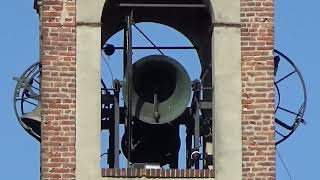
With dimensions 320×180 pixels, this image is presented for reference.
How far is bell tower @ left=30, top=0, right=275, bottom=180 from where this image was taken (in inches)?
1307

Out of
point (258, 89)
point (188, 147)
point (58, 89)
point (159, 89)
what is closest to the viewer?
point (58, 89)

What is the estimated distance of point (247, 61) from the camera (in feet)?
110

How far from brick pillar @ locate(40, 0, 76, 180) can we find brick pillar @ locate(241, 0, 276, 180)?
2256mm

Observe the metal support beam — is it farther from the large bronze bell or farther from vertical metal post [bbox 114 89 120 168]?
the large bronze bell

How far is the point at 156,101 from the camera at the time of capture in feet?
113

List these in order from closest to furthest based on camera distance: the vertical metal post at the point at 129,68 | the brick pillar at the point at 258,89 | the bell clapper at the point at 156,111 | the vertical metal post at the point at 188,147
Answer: the brick pillar at the point at 258,89
the vertical metal post at the point at 129,68
the bell clapper at the point at 156,111
the vertical metal post at the point at 188,147

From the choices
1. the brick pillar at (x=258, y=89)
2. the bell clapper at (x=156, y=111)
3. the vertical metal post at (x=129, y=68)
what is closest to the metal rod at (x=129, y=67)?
the vertical metal post at (x=129, y=68)

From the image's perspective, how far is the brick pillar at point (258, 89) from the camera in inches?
1308

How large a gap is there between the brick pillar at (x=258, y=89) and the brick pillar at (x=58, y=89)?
2.26 metres

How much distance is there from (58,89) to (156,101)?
1.63 m

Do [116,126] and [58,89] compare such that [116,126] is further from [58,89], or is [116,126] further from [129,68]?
[58,89]

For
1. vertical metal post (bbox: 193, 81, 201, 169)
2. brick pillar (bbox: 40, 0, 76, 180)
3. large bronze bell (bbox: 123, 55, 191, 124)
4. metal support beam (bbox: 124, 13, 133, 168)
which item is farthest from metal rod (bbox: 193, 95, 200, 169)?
brick pillar (bbox: 40, 0, 76, 180)

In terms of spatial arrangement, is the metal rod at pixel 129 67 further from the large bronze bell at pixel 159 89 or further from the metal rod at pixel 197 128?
the metal rod at pixel 197 128

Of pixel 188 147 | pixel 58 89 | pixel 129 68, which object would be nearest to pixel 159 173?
pixel 129 68
